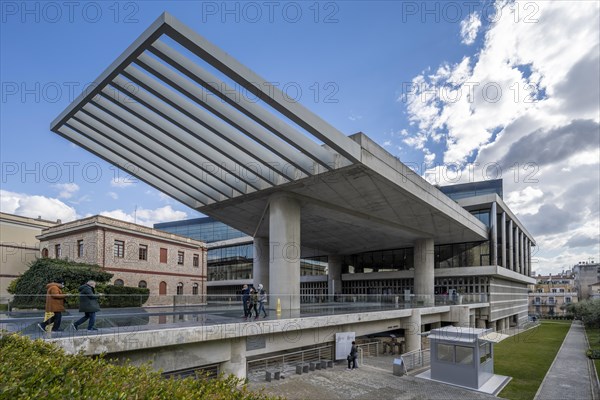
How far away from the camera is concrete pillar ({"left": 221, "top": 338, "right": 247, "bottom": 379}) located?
1301 centimetres

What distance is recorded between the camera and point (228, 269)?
2430 inches

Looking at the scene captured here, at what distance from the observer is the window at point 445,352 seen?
18.0 metres

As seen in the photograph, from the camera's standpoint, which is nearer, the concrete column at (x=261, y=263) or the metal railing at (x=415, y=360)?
the metal railing at (x=415, y=360)

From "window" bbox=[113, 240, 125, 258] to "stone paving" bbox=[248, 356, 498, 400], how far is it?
61.8 ft

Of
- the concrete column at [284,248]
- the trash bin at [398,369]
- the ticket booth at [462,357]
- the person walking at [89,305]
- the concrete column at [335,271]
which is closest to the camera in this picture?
the person walking at [89,305]

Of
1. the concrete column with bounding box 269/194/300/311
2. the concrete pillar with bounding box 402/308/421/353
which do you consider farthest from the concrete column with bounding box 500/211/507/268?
the concrete column with bounding box 269/194/300/311

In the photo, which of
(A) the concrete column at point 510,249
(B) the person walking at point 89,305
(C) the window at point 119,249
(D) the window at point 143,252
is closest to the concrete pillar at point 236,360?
(B) the person walking at point 89,305

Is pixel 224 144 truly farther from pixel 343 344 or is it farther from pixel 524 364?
pixel 524 364

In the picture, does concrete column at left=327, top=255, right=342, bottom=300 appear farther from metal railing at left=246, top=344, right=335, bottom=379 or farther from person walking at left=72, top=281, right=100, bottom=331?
person walking at left=72, top=281, right=100, bottom=331

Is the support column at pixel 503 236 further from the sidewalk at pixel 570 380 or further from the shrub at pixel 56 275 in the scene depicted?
the shrub at pixel 56 275

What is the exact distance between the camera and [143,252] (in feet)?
108

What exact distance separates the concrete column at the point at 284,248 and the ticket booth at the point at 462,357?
305 inches

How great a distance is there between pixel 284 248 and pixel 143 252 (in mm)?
17346

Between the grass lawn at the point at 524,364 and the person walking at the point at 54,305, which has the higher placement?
the person walking at the point at 54,305
